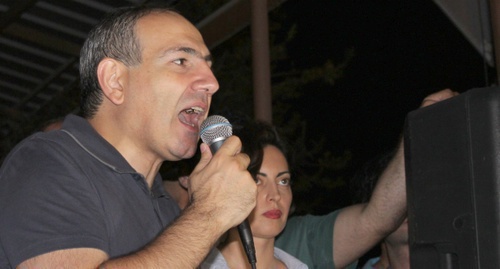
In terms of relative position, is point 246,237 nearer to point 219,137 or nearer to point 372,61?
point 219,137

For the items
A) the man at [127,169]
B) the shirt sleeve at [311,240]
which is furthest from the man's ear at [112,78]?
the shirt sleeve at [311,240]

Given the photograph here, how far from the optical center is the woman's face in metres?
3.27

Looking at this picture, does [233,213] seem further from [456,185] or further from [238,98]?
[238,98]

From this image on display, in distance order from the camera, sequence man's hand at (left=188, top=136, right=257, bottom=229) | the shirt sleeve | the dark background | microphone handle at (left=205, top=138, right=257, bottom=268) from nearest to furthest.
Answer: man's hand at (left=188, top=136, right=257, bottom=229) → microphone handle at (left=205, top=138, right=257, bottom=268) → the shirt sleeve → the dark background

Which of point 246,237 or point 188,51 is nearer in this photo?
point 246,237

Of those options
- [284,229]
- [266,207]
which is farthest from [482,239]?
[284,229]

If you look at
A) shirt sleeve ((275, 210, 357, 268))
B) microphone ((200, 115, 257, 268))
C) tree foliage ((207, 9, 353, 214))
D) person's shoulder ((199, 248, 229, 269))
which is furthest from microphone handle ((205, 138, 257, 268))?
tree foliage ((207, 9, 353, 214))

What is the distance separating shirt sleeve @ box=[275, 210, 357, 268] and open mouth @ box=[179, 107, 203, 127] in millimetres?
1272

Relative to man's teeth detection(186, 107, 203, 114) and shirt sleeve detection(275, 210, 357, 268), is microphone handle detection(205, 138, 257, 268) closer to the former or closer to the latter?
man's teeth detection(186, 107, 203, 114)

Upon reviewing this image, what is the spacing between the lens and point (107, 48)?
7.86 ft

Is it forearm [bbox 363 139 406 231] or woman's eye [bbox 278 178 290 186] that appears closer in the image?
forearm [bbox 363 139 406 231]

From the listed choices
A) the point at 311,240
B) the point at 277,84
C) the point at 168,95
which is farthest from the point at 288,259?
the point at 277,84

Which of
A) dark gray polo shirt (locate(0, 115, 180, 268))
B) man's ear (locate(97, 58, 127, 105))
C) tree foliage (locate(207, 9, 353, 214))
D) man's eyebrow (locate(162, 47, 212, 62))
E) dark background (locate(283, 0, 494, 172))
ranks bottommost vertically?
dark gray polo shirt (locate(0, 115, 180, 268))

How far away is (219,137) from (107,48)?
1.56 ft
